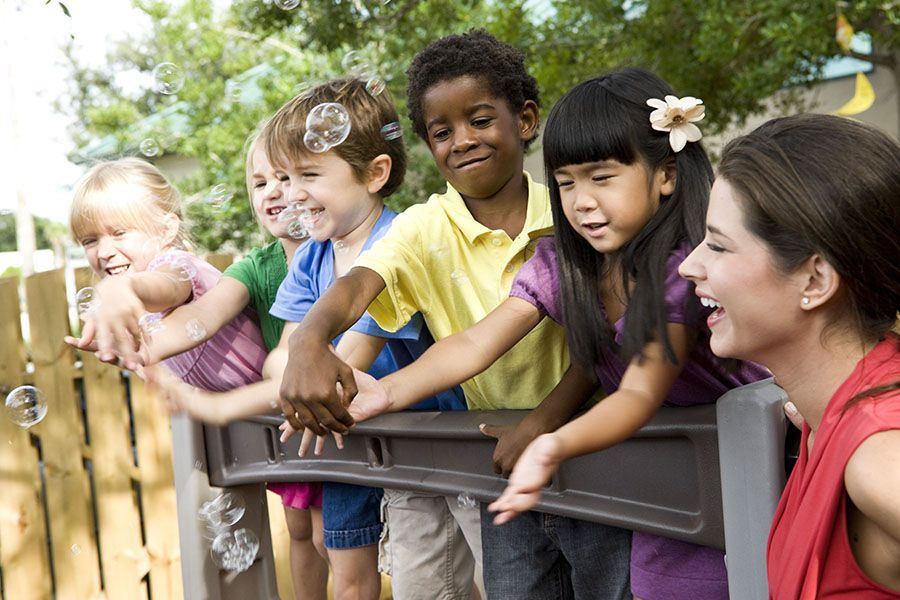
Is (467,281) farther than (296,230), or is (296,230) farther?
(296,230)

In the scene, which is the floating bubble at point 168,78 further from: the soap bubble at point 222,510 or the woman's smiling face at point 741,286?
the woman's smiling face at point 741,286

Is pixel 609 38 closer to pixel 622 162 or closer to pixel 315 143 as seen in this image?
pixel 315 143

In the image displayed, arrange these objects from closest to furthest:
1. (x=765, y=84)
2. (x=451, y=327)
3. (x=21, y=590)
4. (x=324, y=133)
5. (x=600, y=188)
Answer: (x=600, y=188) → (x=451, y=327) → (x=324, y=133) → (x=21, y=590) → (x=765, y=84)

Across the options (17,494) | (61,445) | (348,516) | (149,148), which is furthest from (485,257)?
(17,494)

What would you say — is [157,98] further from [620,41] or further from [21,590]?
[21,590]

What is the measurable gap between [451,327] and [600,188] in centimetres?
59

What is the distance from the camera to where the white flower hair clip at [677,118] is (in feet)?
6.28

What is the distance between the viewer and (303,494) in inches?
120

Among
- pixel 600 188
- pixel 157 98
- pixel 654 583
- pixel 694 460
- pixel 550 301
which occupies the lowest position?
pixel 157 98

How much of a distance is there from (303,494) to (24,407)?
3.32 feet

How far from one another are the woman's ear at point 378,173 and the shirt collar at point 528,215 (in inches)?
13.1

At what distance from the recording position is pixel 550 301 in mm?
2086

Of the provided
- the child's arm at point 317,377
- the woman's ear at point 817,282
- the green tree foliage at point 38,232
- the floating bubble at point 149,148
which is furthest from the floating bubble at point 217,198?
the green tree foliage at point 38,232

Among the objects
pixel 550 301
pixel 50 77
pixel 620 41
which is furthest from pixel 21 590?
pixel 50 77
